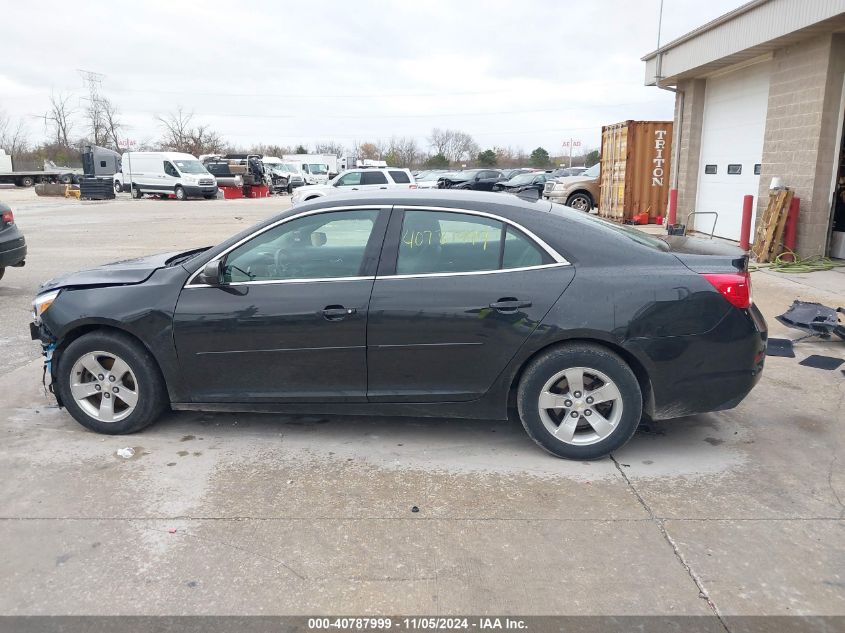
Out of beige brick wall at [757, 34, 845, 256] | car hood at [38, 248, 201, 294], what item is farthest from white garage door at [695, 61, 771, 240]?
car hood at [38, 248, 201, 294]

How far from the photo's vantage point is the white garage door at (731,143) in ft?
42.8

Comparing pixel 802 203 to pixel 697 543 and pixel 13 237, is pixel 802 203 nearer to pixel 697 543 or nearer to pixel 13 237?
pixel 697 543

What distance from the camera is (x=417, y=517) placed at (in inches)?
142

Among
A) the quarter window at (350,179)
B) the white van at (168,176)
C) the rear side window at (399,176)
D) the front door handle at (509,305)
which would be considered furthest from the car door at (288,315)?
the white van at (168,176)

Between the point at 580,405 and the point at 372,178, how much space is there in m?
20.5

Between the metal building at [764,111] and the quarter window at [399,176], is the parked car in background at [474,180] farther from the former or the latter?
the metal building at [764,111]

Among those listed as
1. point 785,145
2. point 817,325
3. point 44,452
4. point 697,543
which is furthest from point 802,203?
point 44,452

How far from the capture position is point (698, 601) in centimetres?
293

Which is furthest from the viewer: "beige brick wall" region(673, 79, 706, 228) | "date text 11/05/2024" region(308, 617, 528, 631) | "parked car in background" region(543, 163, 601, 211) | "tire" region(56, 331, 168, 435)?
"parked car in background" region(543, 163, 601, 211)

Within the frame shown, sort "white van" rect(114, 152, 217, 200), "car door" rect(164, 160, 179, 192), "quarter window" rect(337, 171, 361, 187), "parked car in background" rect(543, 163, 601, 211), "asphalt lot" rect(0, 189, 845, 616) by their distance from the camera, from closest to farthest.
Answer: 1. "asphalt lot" rect(0, 189, 845, 616)
2. "parked car in background" rect(543, 163, 601, 211)
3. "quarter window" rect(337, 171, 361, 187)
4. "white van" rect(114, 152, 217, 200)
5. "car door" rect(164, 160, 179, 192)

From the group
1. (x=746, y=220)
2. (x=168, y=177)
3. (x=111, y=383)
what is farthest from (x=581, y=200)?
(x=168, y=177)

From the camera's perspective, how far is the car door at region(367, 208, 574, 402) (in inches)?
163

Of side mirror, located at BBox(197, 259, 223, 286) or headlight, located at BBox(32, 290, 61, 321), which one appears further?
headlight, located at BBox(32, 290, 61, 321)

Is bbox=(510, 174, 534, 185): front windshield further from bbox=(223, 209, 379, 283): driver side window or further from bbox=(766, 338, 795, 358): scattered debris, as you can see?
bbox=(223, 209, 379, 283): driver side window
